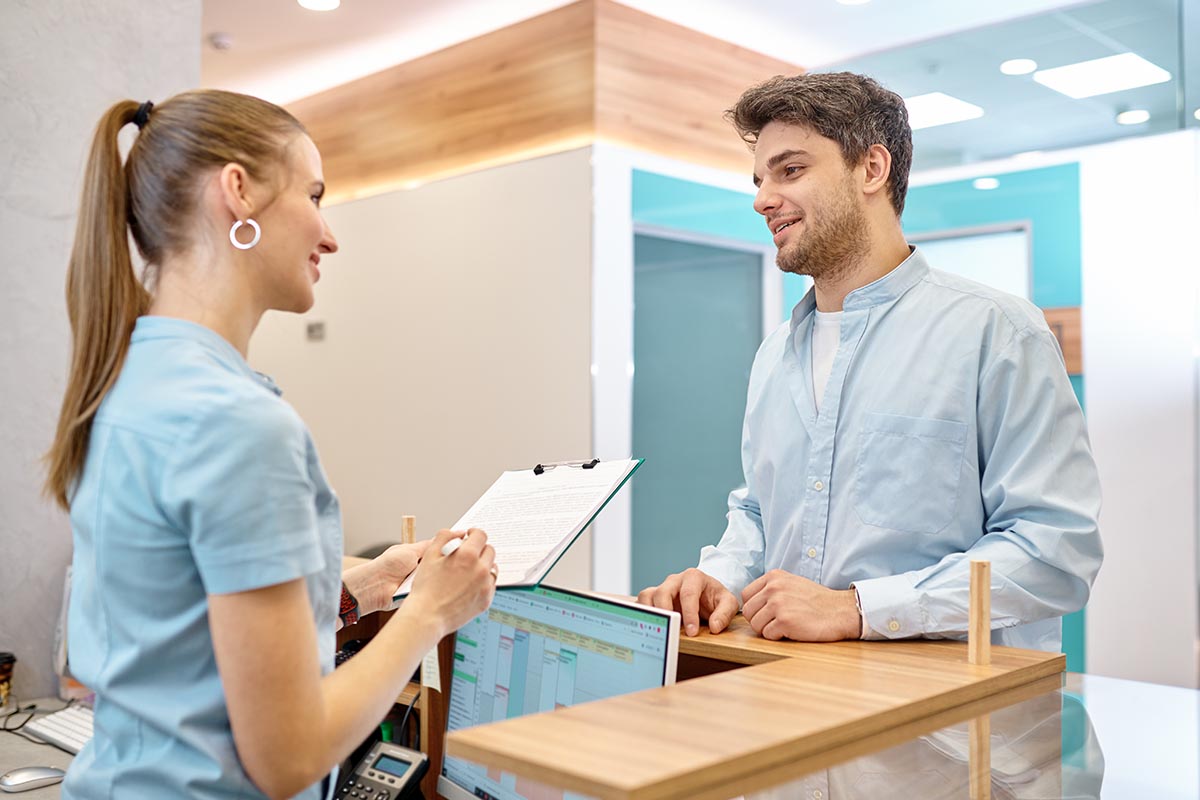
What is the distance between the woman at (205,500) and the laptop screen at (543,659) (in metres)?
0.29

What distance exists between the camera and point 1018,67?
4.18 m

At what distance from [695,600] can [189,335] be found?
2.54ft

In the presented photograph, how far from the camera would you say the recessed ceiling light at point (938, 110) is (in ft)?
14.3

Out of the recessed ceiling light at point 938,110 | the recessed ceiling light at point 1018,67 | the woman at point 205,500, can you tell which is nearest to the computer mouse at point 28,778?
the woman at point 205,500

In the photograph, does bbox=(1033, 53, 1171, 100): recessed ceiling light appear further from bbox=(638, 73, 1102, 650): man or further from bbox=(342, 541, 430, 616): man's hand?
bbox=(342, 541, 430, 616): man's hand

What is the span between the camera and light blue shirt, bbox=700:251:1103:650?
151cm

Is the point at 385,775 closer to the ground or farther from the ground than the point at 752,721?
closer to the ground

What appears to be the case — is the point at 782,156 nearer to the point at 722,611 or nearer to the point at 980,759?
the point at 722,611

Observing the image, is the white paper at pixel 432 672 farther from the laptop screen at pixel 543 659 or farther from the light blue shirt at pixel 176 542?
the light blue shirt at pixel 176 542

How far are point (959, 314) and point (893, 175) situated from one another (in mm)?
330

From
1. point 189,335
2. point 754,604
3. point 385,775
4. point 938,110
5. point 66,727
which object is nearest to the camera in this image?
point 189,335

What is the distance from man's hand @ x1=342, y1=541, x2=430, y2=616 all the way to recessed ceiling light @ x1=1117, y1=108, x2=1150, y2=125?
10.9ft

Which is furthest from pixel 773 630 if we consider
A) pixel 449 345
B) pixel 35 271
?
pixel 449 345

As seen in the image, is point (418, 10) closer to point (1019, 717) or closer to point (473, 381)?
point (473, 381)
